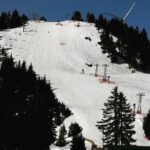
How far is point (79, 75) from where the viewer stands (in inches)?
5817

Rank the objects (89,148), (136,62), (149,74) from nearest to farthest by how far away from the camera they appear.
A: (89,148) < (149,74) < (136,62)

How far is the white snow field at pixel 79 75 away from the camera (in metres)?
103

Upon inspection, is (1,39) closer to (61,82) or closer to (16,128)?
(61,82)

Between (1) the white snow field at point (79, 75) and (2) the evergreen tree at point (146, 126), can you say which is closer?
(2) the evergreen tree at point (146, 126)

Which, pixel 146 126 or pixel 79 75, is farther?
pixel 79 75

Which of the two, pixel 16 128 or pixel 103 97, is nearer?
pixel 16 128

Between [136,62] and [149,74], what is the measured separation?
1275 cm

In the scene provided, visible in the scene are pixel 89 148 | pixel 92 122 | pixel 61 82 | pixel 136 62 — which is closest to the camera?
pixel 89 148

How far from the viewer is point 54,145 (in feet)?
274

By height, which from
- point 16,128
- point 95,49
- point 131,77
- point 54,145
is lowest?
point 54,145

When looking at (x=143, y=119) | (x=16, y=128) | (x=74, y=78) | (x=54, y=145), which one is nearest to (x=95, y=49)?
(x=74, y=78)

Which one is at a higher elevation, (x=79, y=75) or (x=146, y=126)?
(x=79, y=75)

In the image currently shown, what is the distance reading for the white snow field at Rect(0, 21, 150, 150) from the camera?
102625mm

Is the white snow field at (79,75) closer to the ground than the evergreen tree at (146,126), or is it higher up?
higher up
